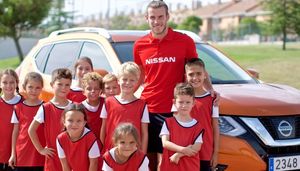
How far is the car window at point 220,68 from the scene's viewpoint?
5883 millimetres

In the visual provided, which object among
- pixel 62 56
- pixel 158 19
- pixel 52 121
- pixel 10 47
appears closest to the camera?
pixel 158 19

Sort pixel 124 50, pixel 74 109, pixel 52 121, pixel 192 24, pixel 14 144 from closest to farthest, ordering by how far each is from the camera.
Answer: pixel 74 109
pixel 52 121
pixel 14 144
pixel 124 50
pixel 192 24

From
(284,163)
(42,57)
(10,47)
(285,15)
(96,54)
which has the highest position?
(285,15)

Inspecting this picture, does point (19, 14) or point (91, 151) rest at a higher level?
point (19, 14)

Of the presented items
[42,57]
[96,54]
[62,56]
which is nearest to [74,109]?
[96,54]

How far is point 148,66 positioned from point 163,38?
0.91ft

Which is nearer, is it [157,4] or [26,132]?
[157,4]

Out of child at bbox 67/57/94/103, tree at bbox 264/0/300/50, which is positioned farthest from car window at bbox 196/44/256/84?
tree at bbox 264/0/300/50

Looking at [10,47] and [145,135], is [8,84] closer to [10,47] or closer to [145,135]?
[145,135]

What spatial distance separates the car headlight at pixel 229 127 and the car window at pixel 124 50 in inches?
55.6

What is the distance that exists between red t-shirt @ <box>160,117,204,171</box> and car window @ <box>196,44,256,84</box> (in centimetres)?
158

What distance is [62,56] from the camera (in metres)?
6.63

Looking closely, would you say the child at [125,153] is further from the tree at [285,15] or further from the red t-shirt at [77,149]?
the tree at [285,15]

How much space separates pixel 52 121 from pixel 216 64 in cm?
236
